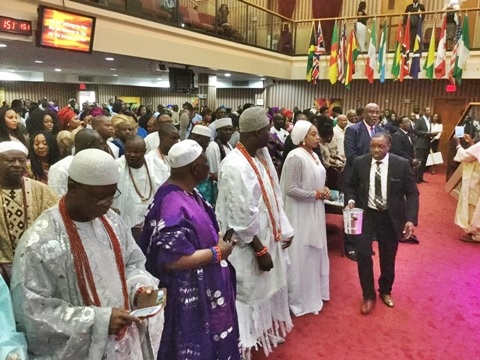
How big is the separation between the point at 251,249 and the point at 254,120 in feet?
2.80

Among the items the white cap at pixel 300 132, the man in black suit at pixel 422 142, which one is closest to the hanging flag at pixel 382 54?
the man in black suit at pixel 422 142

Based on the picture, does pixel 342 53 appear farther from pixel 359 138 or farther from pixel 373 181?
pixel 373 181

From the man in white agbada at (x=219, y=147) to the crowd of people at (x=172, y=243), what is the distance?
320 mm

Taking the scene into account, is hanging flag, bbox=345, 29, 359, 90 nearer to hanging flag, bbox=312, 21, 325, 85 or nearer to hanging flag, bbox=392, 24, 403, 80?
hanging flag, bbox=312, 21, 325, 85

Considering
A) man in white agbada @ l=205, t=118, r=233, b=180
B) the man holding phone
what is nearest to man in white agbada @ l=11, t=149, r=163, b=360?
the man holding phone

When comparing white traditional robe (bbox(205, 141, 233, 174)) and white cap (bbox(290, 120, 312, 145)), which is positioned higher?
white cap (bbox(290, 120, 312, 145))

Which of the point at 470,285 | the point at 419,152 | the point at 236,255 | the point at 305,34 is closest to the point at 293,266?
the point at 236,255

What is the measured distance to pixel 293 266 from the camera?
3670 millimetres

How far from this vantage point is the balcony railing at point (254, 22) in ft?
27.6

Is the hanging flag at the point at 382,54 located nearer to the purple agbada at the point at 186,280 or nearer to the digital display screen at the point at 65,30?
the digital display screen at the point at 65,30

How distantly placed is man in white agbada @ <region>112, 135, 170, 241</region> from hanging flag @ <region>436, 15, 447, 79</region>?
10.1 m

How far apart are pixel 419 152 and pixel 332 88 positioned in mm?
5782

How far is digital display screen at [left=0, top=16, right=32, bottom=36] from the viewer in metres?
5.74

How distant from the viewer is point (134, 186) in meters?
3.47
